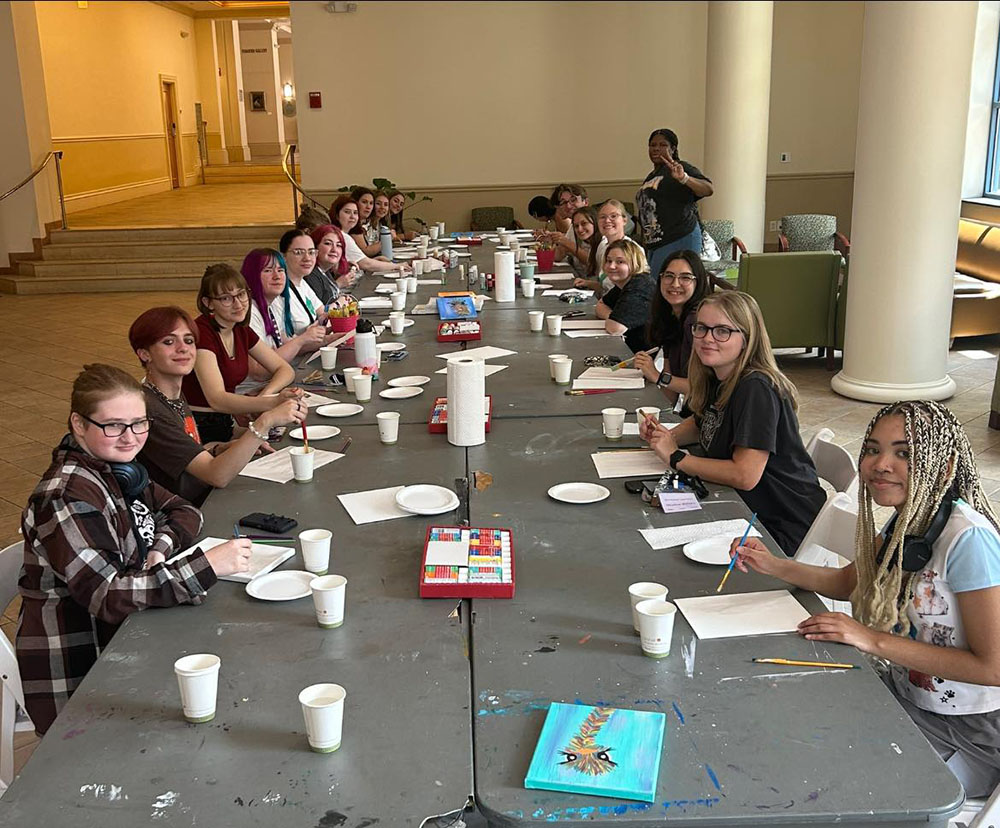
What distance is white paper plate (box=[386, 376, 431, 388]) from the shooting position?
4086mm

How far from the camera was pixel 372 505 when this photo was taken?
275 centimetres

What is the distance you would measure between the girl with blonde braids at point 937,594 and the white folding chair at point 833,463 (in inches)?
27.6

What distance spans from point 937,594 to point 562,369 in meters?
2.12

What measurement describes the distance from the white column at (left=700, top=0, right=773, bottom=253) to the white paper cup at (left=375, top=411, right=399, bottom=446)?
7.79m

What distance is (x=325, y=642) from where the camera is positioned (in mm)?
2020

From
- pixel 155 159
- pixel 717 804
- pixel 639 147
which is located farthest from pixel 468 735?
pixel 155 159

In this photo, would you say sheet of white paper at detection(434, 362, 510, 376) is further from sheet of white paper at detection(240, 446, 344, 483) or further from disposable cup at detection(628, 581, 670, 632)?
disposable cup at detection(628, 581, 670, 632)

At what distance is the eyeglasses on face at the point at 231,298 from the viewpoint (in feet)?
13.5

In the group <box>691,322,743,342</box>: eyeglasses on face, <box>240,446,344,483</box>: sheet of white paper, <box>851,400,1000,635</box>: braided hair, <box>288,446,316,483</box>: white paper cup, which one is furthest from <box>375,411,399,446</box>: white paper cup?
<box>851,400,1000,635</box>: braided hair

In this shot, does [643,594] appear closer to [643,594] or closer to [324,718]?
[643,594]

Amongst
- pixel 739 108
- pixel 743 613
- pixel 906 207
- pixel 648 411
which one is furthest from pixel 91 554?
pixel 739 108

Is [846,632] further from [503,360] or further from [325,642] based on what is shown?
[503,360]

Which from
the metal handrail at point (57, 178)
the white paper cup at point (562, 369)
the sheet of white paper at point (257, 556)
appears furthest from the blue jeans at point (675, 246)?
the metal handrail at point (57, 178)

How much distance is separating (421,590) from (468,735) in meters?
0.54
